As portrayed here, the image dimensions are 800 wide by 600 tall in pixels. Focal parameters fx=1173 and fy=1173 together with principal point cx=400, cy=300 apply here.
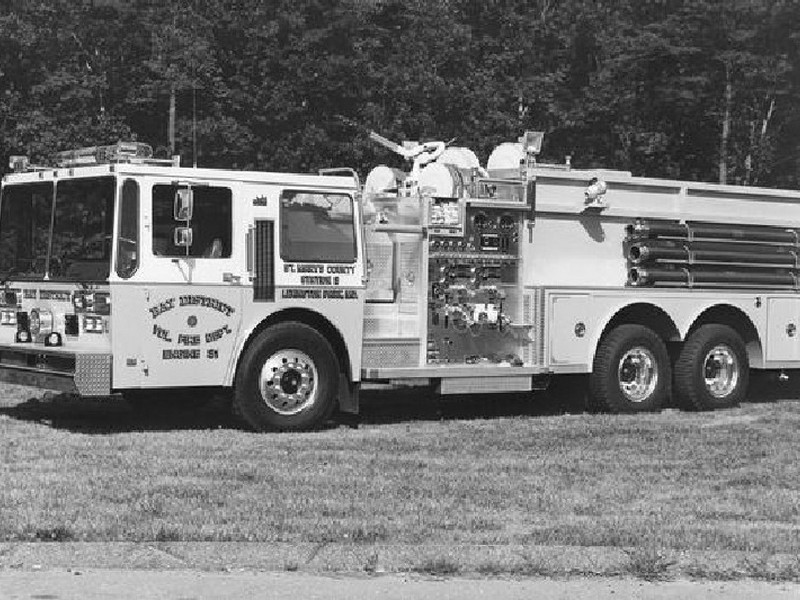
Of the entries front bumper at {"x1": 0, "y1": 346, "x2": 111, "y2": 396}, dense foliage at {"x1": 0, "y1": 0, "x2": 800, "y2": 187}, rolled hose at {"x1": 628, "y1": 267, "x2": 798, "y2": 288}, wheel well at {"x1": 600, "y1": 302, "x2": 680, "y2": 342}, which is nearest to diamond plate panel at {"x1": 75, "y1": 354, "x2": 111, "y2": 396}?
front bumper at {"x1": 0, "y1": 346, "x2": 111, "y2": 396}

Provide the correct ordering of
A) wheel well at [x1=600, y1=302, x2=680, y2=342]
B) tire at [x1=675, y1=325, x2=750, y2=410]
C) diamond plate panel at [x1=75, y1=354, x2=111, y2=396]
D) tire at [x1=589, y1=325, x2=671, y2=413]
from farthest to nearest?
tire at [x1=675, y1=325, x2=750, y2=410] < wheel well at [x1=600, y1=302, x2=680, y2=342] < tire at [x1=589, y1=325, x2=671, y2=413] < diamond plate panel at [x1=75, y1=354, x2=111, y2=396]

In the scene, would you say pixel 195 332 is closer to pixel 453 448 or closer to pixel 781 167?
pixel 453 448

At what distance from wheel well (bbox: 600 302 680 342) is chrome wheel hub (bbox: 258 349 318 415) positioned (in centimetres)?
382

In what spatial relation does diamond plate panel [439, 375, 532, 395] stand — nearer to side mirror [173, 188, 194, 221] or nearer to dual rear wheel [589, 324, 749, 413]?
dual rear wheel [589, 324, 749, 413]

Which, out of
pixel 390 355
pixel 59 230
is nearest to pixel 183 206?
pixel 59 230

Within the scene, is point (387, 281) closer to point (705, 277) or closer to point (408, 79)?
point (705, 277)

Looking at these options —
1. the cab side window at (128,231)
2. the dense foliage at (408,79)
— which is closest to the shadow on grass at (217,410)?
the cab side window at (128,231)

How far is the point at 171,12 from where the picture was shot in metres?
33.5

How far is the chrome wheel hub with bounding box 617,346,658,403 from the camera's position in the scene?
531 inches

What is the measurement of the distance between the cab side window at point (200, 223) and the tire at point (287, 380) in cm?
96

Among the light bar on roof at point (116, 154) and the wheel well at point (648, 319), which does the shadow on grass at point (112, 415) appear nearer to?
the light bar on roof at point (116, 154)

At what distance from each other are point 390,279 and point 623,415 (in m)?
3.26

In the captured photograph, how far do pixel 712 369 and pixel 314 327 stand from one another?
5.30 m

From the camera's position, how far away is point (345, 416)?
12.9 m
